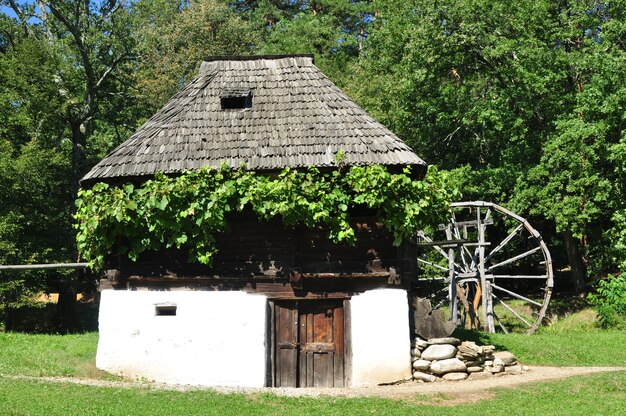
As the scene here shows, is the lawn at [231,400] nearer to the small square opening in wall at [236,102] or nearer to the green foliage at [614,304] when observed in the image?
the small square opening in wall at [236,102]

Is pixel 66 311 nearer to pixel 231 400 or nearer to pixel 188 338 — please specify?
pixel 188 338

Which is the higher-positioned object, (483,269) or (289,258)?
(483,269)

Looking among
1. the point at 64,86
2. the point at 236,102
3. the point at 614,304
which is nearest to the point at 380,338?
the point at 236,102

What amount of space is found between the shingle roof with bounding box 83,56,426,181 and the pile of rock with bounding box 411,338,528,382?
10.4 ft

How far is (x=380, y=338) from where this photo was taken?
37.8 ft

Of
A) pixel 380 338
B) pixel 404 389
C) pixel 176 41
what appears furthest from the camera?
pixel 176 41

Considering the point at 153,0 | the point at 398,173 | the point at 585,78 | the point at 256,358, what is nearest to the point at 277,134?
the point at 398,173

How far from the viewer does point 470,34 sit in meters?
21.6

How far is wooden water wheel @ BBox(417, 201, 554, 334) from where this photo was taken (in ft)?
58.9

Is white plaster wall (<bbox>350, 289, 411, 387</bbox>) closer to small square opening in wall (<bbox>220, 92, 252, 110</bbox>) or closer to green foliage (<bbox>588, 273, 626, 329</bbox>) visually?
small square opening in wall (<bbox>220, 92, 252, 110</bbox>)

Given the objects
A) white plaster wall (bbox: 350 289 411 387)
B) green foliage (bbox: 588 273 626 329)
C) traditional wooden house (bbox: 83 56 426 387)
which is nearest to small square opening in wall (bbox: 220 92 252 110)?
traditional wooden house (bbox: 83 56 426 387)

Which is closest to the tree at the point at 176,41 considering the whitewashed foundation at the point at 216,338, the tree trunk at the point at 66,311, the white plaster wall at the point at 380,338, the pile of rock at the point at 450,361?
the tree trunk at the point at 66,311

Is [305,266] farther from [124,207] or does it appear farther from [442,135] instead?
[442,135]

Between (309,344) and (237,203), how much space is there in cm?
272
